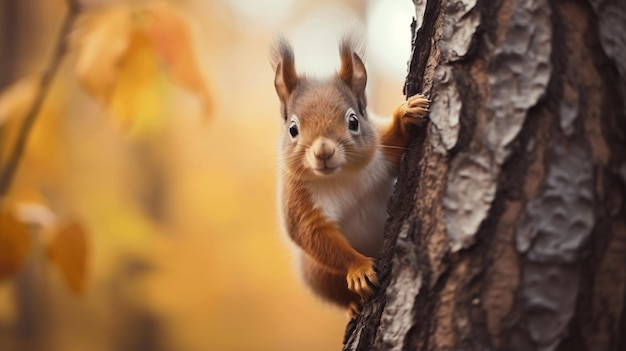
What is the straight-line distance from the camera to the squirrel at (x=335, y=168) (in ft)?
5.72

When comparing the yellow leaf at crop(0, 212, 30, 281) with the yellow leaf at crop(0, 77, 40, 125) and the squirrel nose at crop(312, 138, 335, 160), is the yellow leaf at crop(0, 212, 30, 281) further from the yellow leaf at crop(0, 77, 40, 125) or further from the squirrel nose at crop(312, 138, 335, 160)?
the squirrel nose at crop(312, 138, 335, 160)

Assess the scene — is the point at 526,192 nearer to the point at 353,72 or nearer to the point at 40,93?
the point at 353,72

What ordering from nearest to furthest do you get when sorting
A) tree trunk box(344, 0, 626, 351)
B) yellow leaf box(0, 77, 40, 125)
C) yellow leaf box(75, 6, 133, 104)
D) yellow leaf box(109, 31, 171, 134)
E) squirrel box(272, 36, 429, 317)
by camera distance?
tree trunk box(344, 0, 626, 351)
squirrel box(272, 36, 429, 317)
yellow leaf box(75, 6, 133, 104)
yellow leaf box(109, 31, 171, 134)
yellow leaf box(0, 77, 40, 125)

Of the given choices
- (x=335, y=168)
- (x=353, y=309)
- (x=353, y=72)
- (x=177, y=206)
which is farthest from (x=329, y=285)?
(x=177, y=206)

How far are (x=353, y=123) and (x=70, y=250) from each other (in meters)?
1.05

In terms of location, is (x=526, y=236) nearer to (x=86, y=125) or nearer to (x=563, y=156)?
(x=563, y=156)

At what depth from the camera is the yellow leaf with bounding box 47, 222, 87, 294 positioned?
2.09 metres

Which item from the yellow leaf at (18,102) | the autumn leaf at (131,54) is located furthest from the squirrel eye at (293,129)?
the yellow leaf at (18,102)

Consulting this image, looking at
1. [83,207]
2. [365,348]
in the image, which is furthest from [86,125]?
[365,348]

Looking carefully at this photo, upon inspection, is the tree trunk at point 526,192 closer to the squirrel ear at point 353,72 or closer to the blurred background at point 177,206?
the squirrel ear at point 353,72

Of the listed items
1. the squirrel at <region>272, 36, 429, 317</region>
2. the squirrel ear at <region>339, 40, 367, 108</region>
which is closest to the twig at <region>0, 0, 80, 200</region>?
the squirrel at <region>272, 36, 429, 317</region>

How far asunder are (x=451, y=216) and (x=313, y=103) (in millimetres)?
720

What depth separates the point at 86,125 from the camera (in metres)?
3.76

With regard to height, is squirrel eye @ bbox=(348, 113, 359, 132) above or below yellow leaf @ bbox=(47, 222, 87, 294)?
above
